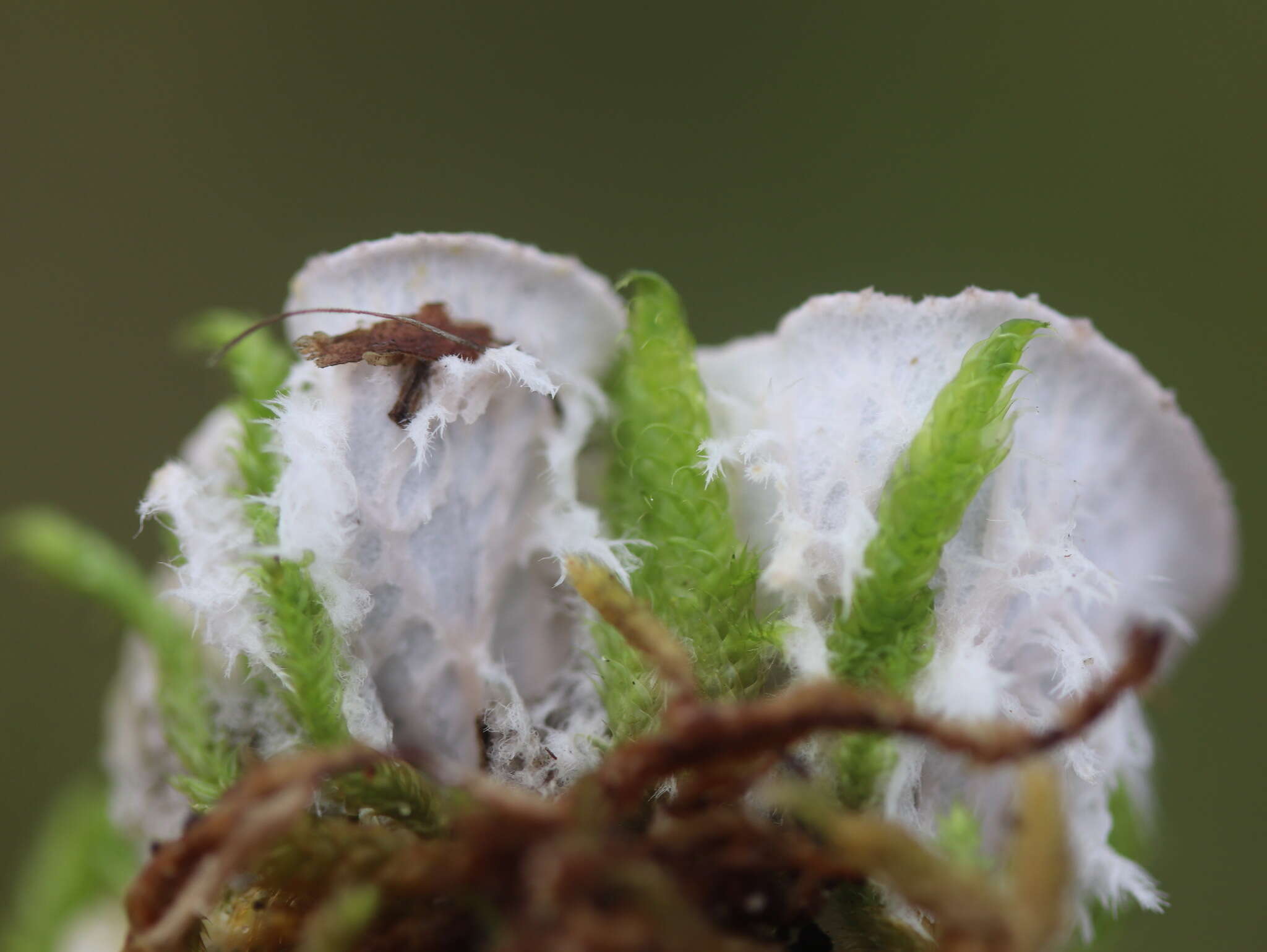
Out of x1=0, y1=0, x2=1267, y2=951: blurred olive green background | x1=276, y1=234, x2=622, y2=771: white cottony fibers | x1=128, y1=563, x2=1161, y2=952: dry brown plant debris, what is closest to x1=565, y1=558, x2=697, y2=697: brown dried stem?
x1=128, y1=563, x2=1161, y2=952: dry brown plant debris

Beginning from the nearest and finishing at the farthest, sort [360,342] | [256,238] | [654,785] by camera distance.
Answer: [654,785] → [360,342] → [256,238]

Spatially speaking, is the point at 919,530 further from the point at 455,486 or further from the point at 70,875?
the point at 70,875

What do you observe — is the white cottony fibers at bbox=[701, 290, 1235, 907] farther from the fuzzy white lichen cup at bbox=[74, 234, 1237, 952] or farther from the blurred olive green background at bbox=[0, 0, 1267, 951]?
the blurred olive green background at bbox=[0, 0, 1267, 951]

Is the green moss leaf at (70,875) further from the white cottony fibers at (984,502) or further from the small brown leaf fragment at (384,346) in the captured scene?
the white cottony fibers at (984,502)

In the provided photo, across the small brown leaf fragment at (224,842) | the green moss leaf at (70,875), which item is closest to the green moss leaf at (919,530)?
the small brown leaf fragment at (224,842)

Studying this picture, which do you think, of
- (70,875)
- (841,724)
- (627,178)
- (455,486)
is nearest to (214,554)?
(455,486)

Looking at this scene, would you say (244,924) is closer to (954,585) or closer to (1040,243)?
(954,585)

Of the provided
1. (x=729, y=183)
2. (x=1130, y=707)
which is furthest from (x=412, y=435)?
(x=729, y=183)
